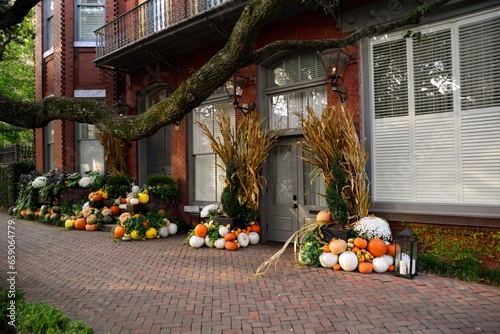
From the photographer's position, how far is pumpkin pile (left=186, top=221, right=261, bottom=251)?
7.00 metres

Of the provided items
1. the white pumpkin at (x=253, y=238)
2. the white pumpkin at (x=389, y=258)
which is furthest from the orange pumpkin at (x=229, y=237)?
the white pumpkin at (x=389, y=258)

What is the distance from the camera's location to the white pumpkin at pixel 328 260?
215 inches

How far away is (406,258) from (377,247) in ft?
1.31

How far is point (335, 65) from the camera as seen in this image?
6430mm

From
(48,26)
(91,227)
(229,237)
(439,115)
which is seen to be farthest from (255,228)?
(48,26)

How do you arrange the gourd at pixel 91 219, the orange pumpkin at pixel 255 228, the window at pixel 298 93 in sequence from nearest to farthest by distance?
the window at pixel 298 93, the orange pumpkin at pixel 255 228, the gourd at pixel 91 219

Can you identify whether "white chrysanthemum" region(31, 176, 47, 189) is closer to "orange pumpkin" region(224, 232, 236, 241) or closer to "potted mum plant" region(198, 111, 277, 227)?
"potted mum plant" region(198, 111, 277, 227)

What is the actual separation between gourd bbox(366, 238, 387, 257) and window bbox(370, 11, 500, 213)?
1.08m

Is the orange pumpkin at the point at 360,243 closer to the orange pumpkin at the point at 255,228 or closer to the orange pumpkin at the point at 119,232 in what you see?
the orange pumpkin at the point at 255,228

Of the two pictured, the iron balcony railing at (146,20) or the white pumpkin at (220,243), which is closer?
the white pumpkin at (220,243)

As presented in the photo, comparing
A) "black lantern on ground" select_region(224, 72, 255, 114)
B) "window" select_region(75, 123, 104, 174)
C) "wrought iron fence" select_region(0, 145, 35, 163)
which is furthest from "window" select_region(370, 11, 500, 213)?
"wrought iron fence" select_region(0, 145, 35, 163)

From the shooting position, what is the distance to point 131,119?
3.51 meters

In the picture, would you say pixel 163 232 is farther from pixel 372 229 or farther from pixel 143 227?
pixel 372 229

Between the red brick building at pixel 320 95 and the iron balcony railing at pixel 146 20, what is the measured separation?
0.04 metres
